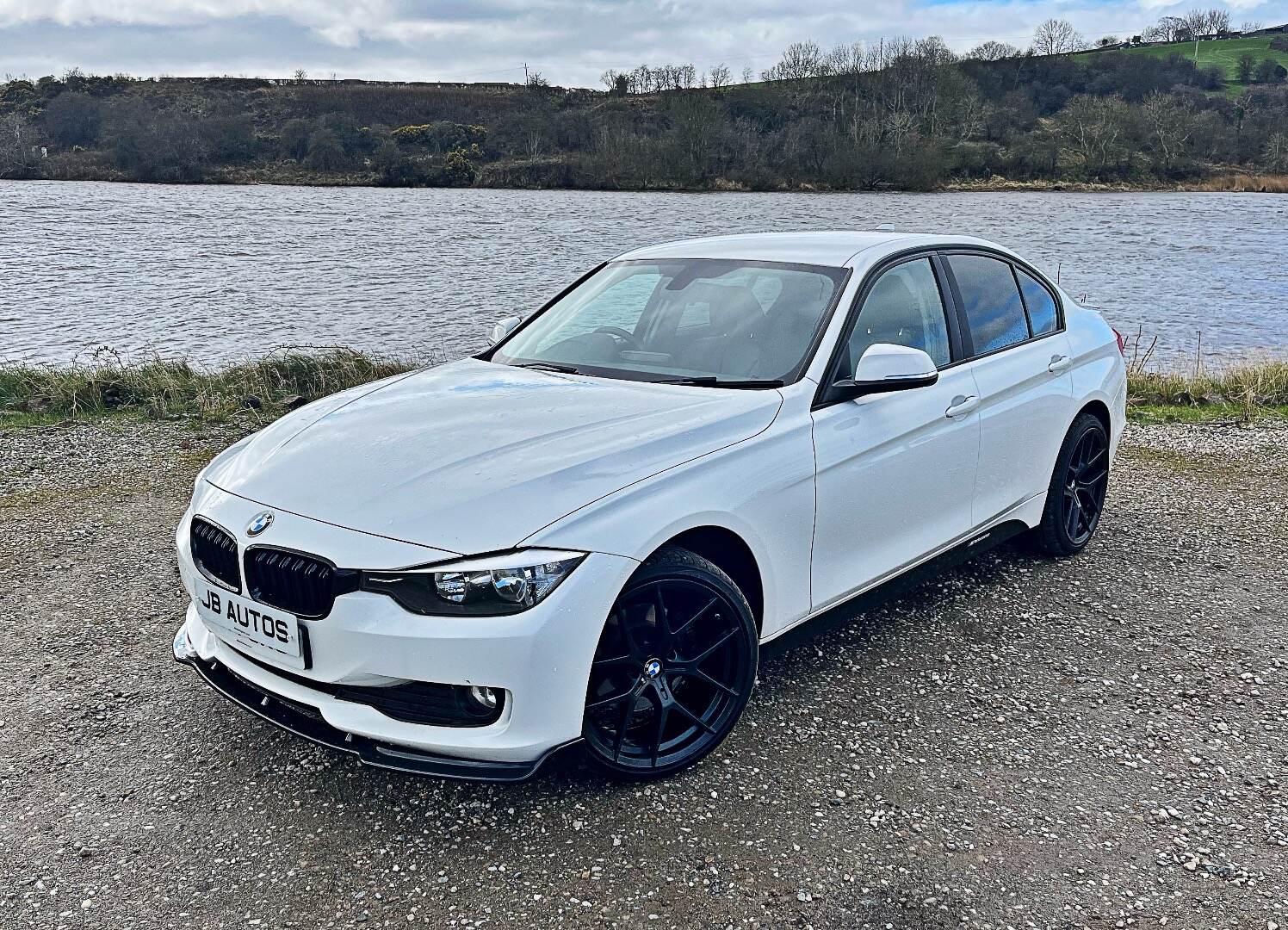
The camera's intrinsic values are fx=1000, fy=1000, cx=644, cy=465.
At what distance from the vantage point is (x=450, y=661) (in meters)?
2.64

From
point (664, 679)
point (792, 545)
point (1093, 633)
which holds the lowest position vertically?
point (1093, 633)

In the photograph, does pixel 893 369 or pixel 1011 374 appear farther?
pixel 1011 374

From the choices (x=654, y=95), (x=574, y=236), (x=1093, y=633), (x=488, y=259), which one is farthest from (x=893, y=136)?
(x=1093, y=633)

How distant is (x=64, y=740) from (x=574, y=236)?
33723 mm

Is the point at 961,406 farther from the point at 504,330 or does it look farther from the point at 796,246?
the point at 504,330

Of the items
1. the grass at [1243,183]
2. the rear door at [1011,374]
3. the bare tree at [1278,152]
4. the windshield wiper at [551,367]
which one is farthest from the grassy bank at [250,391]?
the bare tree at [1278,152]

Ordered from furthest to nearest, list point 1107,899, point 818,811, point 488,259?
1. point 488,259
2. point 818,811
3. point 1107,899

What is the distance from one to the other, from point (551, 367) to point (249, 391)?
6.89m

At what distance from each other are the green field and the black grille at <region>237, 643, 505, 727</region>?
10900 centimetres

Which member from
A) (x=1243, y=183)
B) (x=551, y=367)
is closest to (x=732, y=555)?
(x=551, y=367)

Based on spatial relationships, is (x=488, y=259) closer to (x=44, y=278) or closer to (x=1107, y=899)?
(x=44, y=278)

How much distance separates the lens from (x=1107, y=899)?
2.63 m

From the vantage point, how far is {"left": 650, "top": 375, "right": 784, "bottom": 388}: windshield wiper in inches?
140

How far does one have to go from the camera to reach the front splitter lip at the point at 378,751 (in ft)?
8.86
